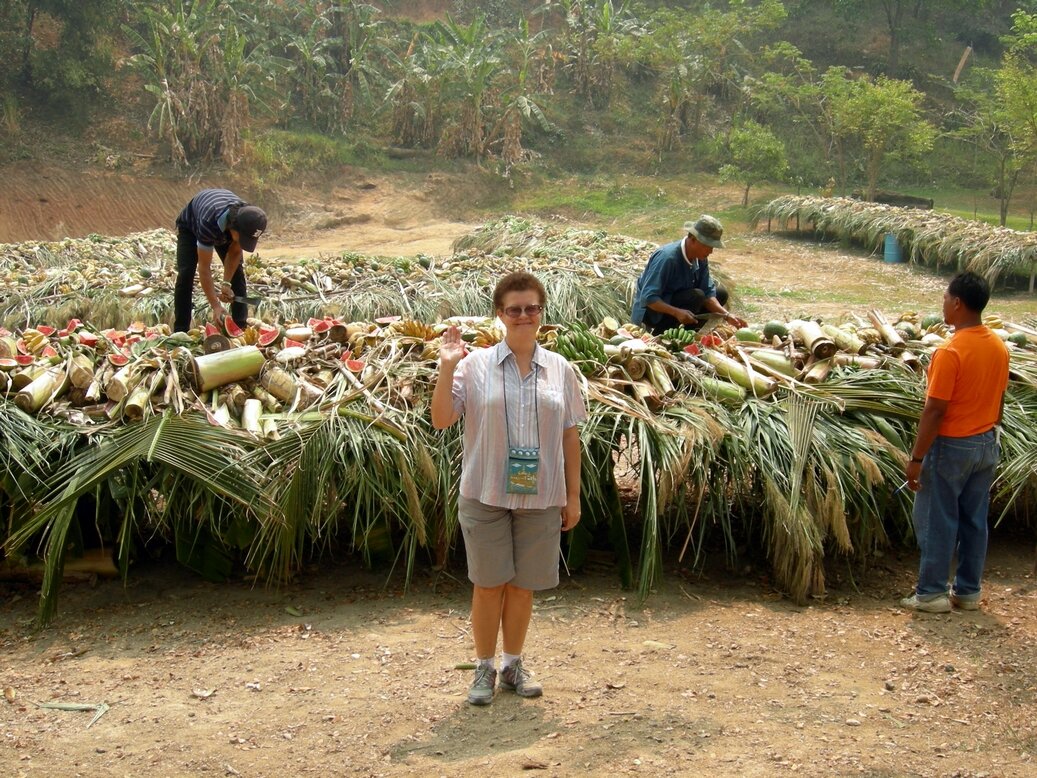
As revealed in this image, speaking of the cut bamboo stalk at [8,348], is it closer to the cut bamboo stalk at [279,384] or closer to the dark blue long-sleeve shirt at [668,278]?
the cut bamboo stalk at [279,384]

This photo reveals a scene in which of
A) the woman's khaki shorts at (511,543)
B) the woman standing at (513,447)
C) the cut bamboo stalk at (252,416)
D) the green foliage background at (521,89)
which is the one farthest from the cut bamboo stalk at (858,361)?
the green foliage background at (521,89)

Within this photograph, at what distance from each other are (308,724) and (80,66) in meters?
24.6

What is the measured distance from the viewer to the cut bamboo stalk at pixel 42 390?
4586 millimetres

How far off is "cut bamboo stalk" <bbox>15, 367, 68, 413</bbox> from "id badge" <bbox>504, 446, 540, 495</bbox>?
8.44ft

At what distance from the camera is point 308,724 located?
128 inches

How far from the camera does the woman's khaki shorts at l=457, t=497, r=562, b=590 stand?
3.20 meters

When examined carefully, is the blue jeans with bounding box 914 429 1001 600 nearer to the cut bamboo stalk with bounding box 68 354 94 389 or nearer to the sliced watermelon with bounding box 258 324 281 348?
the sliced watermelon with bounding box 258 324 281 348

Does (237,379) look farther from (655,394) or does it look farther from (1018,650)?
(1018,650)

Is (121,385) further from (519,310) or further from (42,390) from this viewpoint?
(519,310)

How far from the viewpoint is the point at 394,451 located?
434 centimetres

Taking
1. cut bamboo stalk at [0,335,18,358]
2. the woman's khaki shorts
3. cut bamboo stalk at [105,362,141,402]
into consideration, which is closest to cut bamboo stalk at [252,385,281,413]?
cut bamboo stalk at [105,362,141,402]

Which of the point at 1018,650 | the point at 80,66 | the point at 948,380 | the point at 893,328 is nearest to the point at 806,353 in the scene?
the point at 893,328

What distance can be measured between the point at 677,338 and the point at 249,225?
2602mm

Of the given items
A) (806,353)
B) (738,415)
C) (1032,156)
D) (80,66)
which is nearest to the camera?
(738,415)
